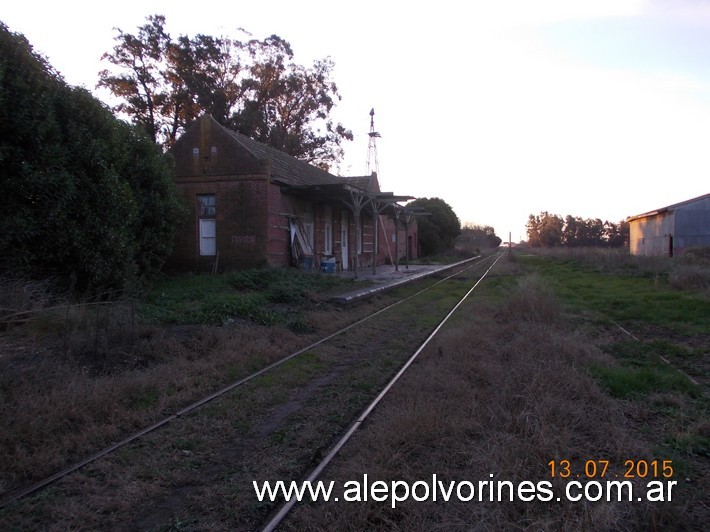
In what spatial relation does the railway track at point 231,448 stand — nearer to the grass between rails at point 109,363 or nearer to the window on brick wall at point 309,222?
the grass between rails at point 109,363

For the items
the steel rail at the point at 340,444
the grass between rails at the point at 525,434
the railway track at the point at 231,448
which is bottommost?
the railway track at the point at 231,448

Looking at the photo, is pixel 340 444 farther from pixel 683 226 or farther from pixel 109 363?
pixel 683 226

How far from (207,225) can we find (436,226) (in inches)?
1544

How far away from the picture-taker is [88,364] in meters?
7.41

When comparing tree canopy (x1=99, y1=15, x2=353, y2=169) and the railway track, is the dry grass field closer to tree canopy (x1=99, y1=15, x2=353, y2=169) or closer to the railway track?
the railway track

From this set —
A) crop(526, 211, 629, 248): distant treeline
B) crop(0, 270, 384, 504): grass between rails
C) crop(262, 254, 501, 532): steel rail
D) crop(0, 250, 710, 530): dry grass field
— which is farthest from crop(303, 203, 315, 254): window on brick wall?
crop(526, 211, 629, 248): distant treeline

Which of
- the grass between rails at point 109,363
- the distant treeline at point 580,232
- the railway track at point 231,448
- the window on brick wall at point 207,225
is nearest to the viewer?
the railway track at point 231,448

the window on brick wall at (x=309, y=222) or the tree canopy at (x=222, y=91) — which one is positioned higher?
the tree canopy at (x=222, y=91)

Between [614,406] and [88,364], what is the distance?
22.7ft

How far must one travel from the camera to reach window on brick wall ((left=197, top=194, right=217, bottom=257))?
68.9ft

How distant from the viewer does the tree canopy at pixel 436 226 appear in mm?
56469

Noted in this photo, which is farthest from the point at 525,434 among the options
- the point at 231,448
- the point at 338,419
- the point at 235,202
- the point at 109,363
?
the point at 235,202

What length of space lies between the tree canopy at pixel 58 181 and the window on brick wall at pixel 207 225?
21.5 ft

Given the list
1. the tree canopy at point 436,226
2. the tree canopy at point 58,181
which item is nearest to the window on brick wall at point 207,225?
the tree canopy at point 58,181
